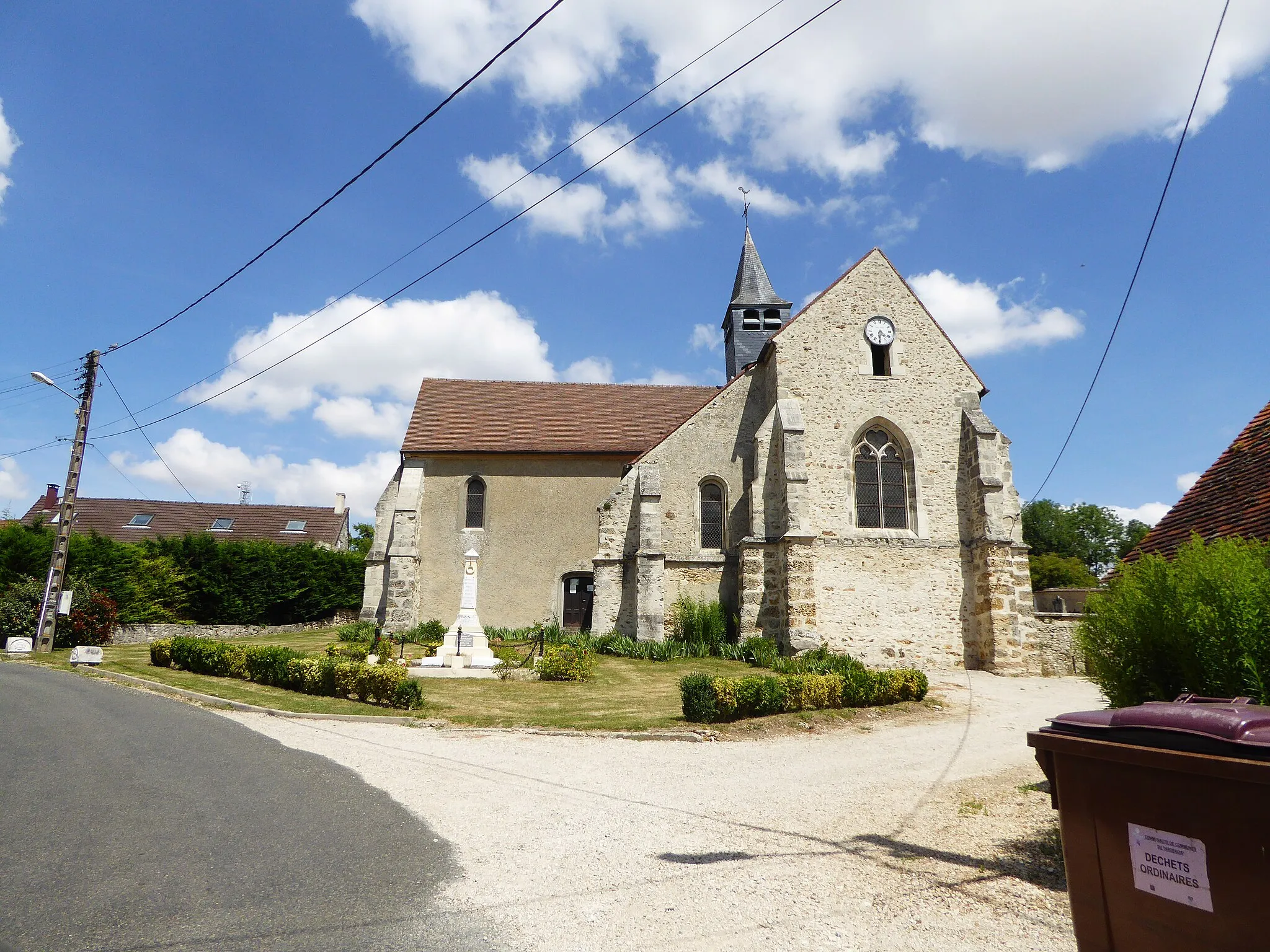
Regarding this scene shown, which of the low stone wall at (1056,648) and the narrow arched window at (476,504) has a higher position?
the narrow arched window at (476,504)

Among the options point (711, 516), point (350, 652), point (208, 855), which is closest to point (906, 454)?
point (711, 516)

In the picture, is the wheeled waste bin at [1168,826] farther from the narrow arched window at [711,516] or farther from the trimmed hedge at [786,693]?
the narrow arched window at [711,516]

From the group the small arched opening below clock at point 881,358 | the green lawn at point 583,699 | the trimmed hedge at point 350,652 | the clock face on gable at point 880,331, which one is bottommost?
the green lawn at point 583,699

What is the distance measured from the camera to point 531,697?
518 inches

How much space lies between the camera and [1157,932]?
2.80 meters

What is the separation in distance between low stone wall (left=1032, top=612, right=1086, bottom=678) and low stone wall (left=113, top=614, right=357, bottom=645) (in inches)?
922

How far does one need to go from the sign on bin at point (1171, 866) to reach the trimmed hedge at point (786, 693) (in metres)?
7.91

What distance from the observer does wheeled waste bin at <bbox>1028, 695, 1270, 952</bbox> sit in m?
2.60

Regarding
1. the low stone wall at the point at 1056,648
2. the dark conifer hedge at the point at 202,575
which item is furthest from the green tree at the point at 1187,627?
the dark conifer hedge at the point at 202,575

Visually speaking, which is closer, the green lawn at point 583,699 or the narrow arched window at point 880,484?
the green lawn at point 583,699

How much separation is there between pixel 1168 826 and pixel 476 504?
23229mm

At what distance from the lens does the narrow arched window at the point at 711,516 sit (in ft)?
68.7

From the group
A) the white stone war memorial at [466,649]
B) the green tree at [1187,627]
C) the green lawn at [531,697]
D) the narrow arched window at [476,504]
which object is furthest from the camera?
the narrow arched window at [476,504]

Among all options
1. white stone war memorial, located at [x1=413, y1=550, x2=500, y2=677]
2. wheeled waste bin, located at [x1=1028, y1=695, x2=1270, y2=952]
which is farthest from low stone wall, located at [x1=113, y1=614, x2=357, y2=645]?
wheeled waste bin, located at [x1=1028, y1=695, x2=1270, y2=952]
